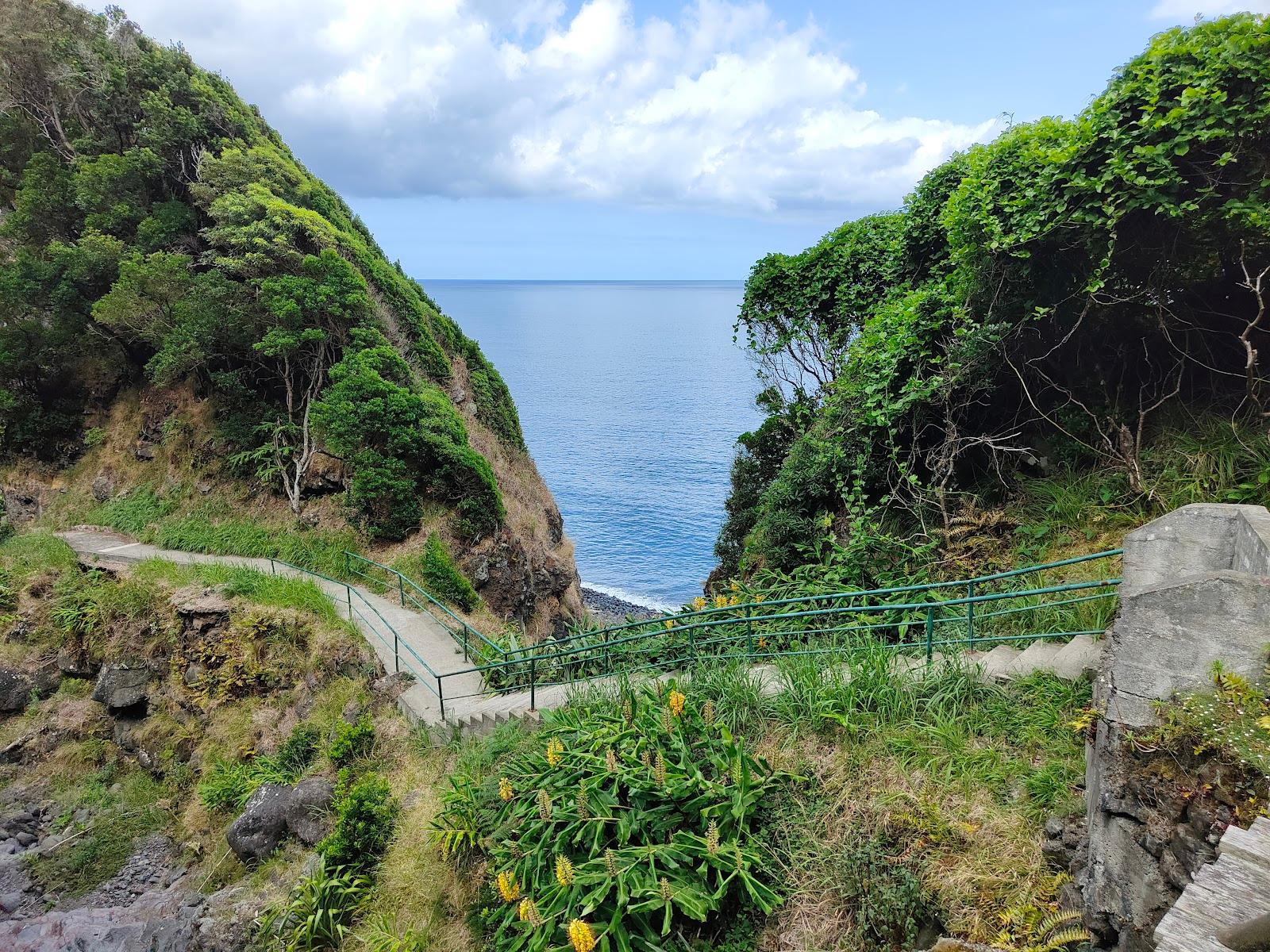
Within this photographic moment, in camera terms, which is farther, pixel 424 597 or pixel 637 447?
pixel 637 447

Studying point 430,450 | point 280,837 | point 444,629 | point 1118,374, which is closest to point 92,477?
point 430,450

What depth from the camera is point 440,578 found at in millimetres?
16406

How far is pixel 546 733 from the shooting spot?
727 centimetres

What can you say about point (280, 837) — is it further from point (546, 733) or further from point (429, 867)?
point (546, 733)

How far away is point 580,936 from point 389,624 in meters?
10.3

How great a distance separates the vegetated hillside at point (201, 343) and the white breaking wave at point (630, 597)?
1523 centimetres

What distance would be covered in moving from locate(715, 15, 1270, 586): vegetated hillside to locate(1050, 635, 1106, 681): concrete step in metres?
2.49

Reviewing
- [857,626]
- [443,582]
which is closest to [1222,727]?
[857,626]

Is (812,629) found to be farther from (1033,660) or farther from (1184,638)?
(1184,638)

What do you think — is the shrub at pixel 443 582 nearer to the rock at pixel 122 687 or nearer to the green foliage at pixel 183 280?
the green foliage at pixel 183 280

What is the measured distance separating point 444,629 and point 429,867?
7.09 meters

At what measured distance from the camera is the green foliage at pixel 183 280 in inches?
721

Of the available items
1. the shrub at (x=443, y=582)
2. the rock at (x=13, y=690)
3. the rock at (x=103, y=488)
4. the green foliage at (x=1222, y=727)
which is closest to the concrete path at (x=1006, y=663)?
the green foliage at (x=1222, y=727)

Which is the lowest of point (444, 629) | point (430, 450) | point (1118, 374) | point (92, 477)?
point (444, 629)
